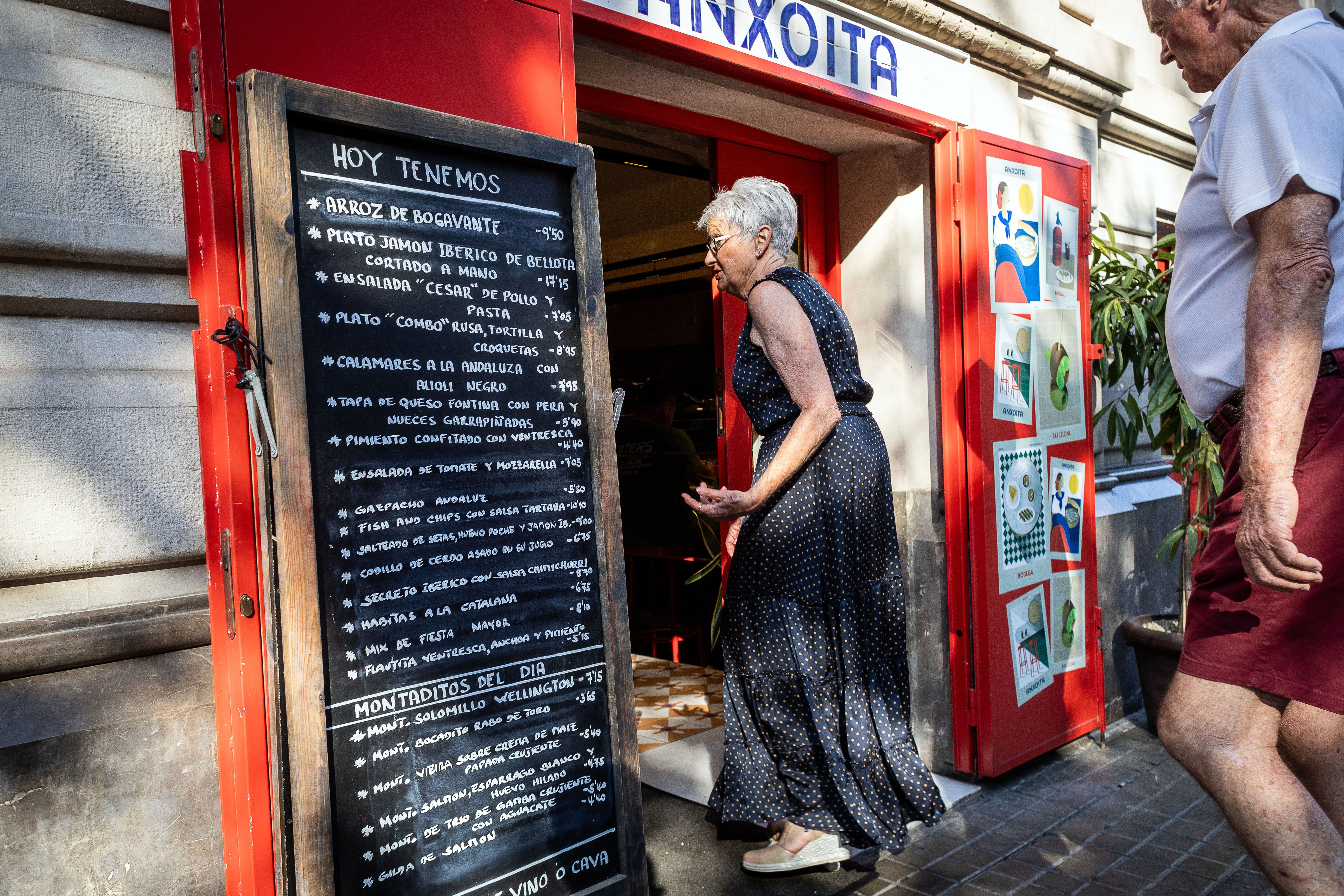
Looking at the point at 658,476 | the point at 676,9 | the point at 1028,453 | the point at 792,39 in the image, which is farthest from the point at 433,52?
the point at 658,476

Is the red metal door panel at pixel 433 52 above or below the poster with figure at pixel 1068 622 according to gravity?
above

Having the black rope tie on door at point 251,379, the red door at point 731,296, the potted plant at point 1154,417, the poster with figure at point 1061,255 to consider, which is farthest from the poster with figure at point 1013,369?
the black rope tie on door at point 251,379

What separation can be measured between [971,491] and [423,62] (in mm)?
2544

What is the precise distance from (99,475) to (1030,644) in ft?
11.1

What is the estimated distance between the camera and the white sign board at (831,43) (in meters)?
2.92

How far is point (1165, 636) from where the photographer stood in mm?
4152

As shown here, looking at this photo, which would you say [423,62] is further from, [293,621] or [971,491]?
[971,491]

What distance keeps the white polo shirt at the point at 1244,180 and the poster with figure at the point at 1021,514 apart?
5.73 ft

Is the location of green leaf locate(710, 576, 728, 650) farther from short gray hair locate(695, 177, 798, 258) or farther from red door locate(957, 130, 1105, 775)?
short gray hair locate(695, 177, 798, 258)

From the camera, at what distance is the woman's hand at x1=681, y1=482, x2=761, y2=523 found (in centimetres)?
267

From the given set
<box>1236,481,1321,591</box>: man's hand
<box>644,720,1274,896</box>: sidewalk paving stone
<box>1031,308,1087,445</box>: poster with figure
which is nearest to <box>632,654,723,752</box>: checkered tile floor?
<box>644,720,1274,896</box>: sidewalk paving stone

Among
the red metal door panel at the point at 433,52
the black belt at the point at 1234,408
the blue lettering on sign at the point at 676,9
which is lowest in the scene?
the black belt at the point at 1234,408

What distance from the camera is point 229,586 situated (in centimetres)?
184

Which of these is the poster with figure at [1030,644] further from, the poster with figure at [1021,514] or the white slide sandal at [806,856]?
the white slide sandal at [806,856]
